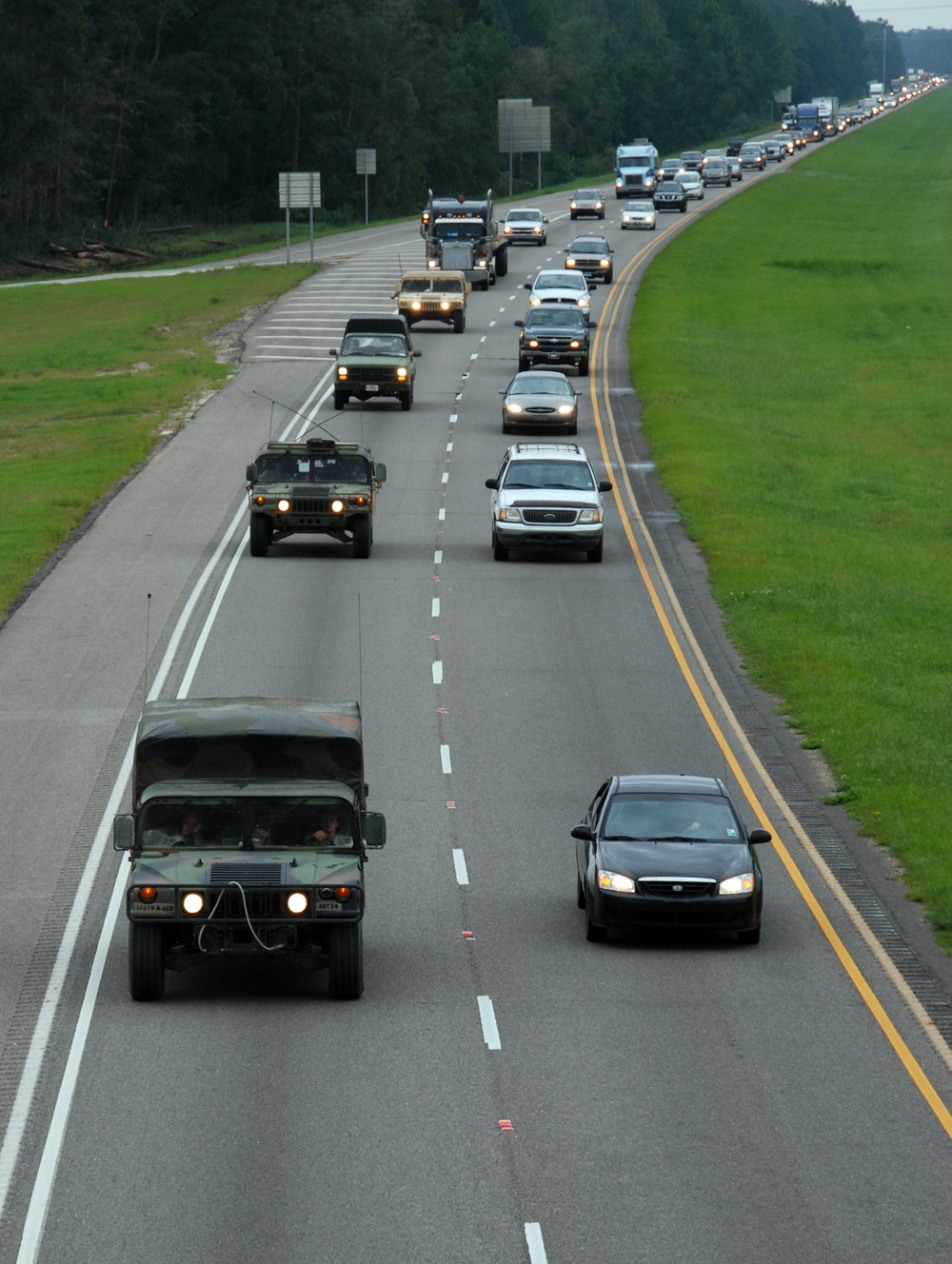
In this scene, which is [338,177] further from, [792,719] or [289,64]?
[792,719]

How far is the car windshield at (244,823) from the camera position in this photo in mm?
16281

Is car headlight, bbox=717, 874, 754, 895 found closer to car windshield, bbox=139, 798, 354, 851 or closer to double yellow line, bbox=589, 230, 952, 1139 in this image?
double yellow line, bbox=589, 230, 952, 1139

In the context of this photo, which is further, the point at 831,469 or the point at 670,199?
the point at 670,199

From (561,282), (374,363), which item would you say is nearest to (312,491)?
(374,363)

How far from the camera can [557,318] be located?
59.5m

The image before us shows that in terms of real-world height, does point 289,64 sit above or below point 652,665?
above

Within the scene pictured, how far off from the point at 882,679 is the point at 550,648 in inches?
203

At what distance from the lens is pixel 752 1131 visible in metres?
13.8

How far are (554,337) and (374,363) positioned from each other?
7.34 m

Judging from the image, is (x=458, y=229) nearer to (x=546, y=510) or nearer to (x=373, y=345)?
(x=373, y=345)

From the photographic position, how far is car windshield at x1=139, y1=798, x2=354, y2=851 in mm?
16281

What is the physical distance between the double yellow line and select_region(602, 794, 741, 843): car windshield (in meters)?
1.52

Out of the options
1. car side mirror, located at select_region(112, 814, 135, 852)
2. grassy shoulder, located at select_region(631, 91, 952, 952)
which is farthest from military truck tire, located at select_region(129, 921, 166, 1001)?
grassy shoulder, located at select_region(631, 91, 952, 952)

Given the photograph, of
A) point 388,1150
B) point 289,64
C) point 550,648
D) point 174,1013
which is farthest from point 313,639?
point 289,64
